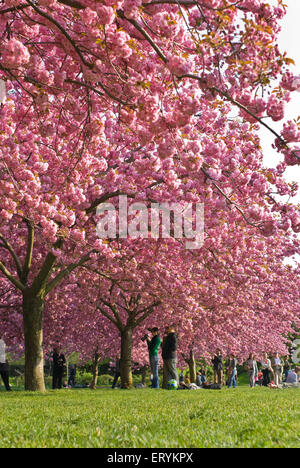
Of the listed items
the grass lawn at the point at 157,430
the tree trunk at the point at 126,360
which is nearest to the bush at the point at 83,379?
the tree trunk at the point at 126,360

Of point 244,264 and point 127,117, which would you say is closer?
point 127,117

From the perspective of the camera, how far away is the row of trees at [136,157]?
16.3 ft

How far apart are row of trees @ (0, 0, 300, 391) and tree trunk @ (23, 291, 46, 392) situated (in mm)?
37

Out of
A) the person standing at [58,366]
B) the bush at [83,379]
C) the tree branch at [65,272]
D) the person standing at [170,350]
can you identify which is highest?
the tree branch at [65,272]

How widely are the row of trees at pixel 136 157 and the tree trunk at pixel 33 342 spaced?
0.12ft

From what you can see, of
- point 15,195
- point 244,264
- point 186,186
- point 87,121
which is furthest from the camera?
point 244,264

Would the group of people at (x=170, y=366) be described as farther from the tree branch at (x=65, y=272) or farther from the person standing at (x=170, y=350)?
the tree branch at (x=65, y=272)

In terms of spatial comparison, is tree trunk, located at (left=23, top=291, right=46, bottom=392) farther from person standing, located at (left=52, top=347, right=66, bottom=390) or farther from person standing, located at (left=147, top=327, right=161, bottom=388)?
person standing, located at (left=52, top=347, right=66, bottom=390)

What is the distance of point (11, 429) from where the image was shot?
202 inches

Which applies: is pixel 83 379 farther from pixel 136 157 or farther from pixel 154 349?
pixel 136 157

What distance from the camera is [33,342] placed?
1441 cm

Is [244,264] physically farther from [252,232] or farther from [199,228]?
[199,228]

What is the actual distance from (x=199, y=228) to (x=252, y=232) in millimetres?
3220
